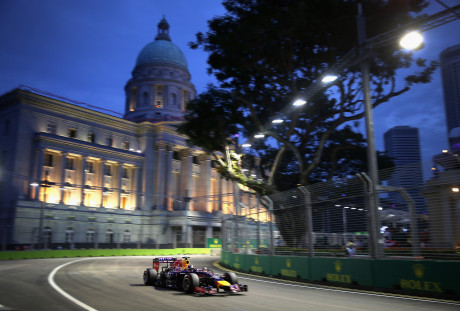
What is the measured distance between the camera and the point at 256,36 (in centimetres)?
2188

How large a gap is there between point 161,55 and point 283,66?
76.5 meters

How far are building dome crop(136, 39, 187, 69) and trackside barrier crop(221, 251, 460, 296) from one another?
82444mm

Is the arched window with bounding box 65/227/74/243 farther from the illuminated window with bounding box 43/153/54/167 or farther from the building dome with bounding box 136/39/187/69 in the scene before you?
the building dome with bounding box 136/39/187/69

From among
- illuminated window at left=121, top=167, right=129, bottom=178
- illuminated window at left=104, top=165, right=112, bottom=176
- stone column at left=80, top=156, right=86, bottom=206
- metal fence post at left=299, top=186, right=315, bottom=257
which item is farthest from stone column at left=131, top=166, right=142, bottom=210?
metal fence post at left=299, top=186, right=315, bottom=257

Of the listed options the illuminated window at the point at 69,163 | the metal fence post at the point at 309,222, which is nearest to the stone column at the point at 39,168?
the illuminated window at the point at 69,163

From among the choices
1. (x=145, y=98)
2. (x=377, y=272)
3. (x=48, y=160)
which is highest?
(x=145, y=98)

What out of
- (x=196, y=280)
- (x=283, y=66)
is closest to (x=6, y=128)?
Answer: (x=283, y=66)

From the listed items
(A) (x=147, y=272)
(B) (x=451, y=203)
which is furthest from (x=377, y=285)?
(A) (x=147, y=272)

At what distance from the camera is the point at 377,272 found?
1273cm

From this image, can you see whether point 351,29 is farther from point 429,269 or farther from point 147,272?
point 147,272

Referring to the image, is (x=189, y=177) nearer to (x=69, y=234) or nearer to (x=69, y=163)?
(x=69, y=163)

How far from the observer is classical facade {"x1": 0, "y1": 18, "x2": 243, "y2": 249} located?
183 ft

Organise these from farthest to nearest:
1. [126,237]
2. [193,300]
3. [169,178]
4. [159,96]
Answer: [159,96] → [169,178] → [126,237] → [193,300]

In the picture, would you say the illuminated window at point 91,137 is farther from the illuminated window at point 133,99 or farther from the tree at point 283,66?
the tree at point 283,66
